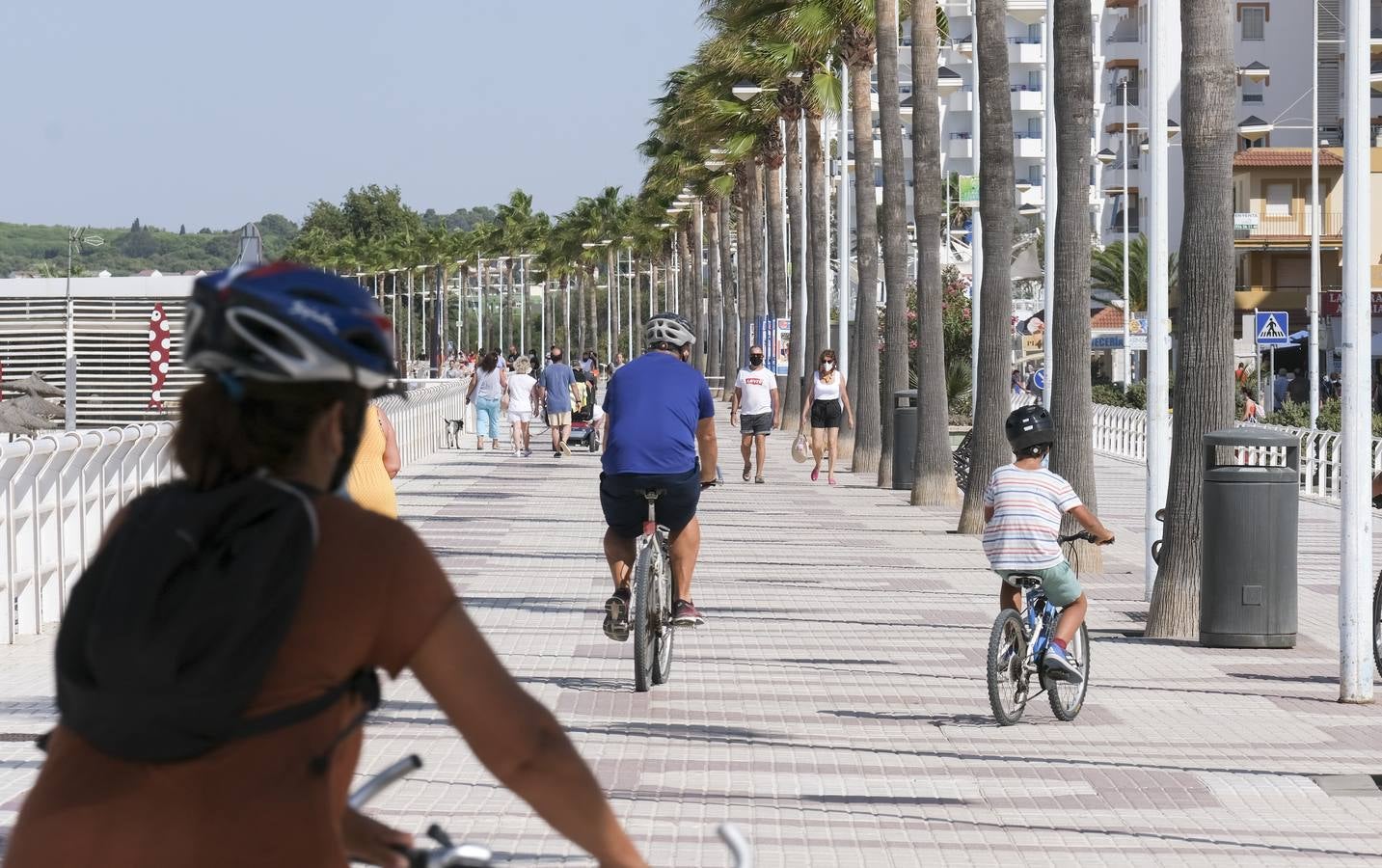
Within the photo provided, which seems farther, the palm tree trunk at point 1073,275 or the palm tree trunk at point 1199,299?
the palm tree trunk at point 1073,275

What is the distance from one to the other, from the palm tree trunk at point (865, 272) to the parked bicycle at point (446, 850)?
31.0 meters

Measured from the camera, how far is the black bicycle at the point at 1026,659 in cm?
984

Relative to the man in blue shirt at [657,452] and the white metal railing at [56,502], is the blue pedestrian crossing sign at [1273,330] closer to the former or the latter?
the white metal railing at [56,502]

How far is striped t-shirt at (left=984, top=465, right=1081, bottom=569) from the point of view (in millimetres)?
9953

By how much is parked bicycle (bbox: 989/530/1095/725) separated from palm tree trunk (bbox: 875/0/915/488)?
63.6 ft

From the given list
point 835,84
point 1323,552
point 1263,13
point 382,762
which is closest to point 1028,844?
point 382,762

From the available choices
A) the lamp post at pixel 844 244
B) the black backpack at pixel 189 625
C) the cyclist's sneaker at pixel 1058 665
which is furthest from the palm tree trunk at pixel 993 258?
the black backpack at pixel 189 625

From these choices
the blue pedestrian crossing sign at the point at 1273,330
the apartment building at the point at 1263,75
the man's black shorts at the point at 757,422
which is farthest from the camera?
the apartment building at the point at 1263,75

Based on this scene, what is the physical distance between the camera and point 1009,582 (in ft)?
33.3

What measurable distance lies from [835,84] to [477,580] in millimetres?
30744

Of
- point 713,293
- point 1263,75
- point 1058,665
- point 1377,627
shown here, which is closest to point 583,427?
point 1377,627

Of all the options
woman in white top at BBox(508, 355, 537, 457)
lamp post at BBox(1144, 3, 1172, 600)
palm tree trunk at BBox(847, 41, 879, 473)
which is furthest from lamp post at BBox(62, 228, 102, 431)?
lamp post at BBox(1144, 3, 1172, 600)

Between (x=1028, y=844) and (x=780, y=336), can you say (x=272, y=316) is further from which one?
(x=780, y=336)

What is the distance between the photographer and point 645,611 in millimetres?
10500
